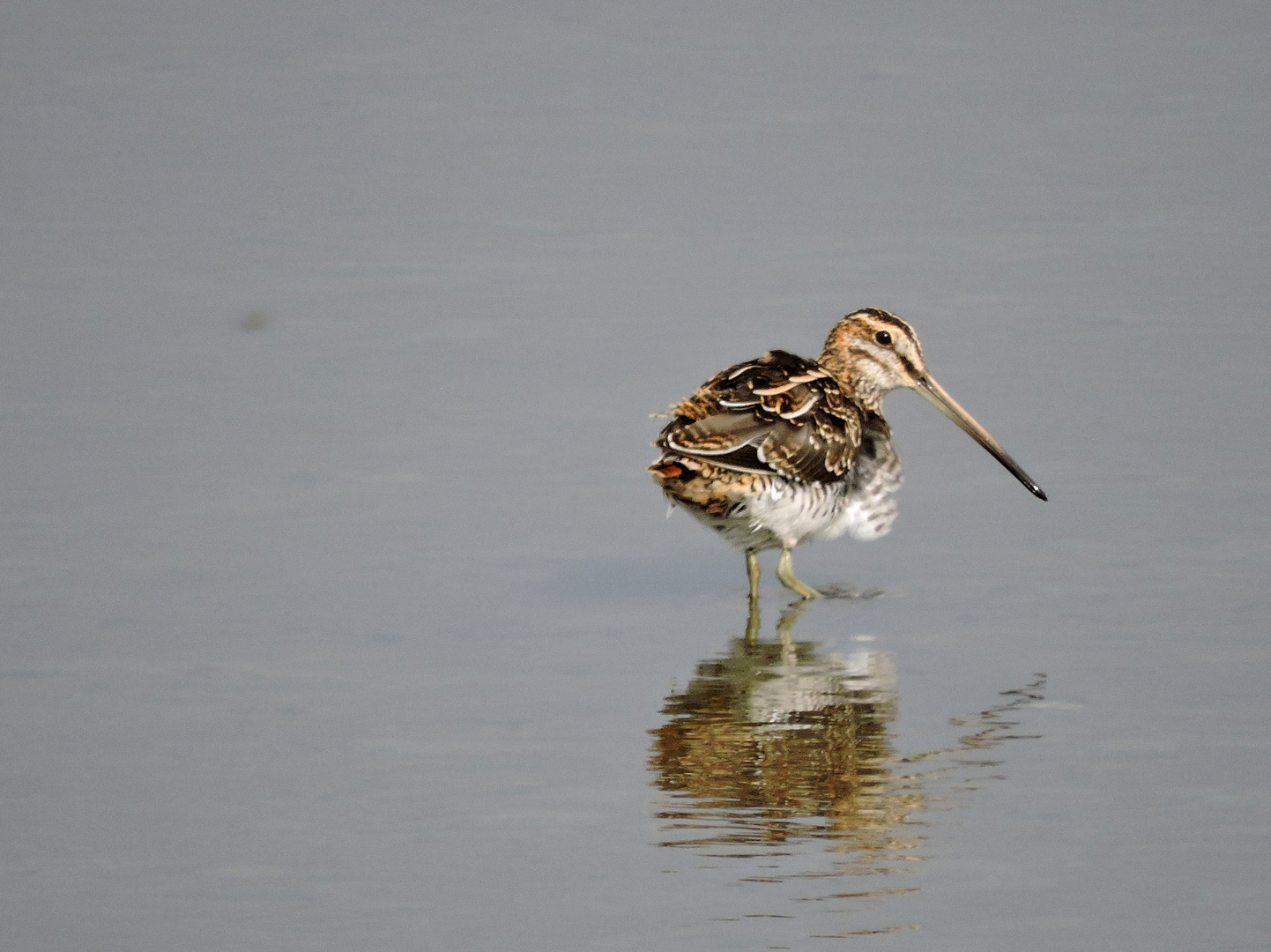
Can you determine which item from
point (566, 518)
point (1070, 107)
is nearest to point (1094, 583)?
point (566, 518)

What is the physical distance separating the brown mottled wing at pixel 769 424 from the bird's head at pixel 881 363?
57 centimetres

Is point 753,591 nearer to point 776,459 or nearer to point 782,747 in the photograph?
point 776,459

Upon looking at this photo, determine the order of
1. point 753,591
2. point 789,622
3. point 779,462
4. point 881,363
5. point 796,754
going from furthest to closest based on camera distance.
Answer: point 881,363 < point 753,591 < point 779,462 < point 789,622 < point 796,754

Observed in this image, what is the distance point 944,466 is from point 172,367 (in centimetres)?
375

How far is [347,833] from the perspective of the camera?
596 cm

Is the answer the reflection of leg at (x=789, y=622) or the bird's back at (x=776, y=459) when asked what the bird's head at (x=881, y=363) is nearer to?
the bird's back at (x=776, y=459)

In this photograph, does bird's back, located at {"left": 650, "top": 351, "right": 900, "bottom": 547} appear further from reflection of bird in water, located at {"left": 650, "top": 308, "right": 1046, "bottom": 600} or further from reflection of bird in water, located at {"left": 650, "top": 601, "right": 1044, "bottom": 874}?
reflection of bird in water, located at {"left": 650, "top": 601, "right": 1044, "bottom": 874}

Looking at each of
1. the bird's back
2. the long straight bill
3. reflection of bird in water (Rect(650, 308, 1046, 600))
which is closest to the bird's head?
the long straight bill

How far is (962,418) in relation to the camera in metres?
9.35

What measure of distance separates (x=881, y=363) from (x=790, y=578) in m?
1.27

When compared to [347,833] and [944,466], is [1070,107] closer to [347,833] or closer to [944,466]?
[944,466]

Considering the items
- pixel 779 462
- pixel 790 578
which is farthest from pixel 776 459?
pixel 790 578

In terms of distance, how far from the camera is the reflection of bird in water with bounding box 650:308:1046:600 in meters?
8.19

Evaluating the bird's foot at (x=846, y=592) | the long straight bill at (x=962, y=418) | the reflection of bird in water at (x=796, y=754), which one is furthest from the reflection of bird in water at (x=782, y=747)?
the long straight bill at (x=962, y=418)
